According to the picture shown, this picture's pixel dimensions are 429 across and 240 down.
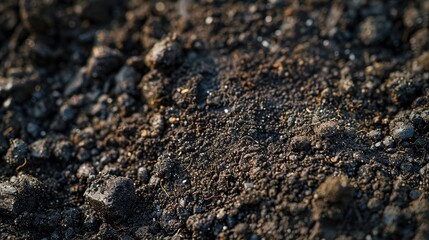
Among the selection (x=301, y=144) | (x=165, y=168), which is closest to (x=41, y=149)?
(x=165, y=168)

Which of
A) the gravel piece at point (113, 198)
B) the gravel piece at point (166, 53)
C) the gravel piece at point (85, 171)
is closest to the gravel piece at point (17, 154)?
the gravel piece at point (85, 171)

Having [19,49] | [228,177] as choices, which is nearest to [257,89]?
[228,177]

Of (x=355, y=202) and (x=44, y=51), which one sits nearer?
(x=355, y=202)

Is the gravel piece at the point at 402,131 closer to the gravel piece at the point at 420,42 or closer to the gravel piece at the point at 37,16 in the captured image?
the gravel piece at the point at 420,42

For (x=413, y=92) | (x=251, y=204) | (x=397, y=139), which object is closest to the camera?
(x=251, y=204)

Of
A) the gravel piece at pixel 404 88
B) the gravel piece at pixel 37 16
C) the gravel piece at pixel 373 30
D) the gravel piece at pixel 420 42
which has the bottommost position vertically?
the gravel piece at pixel 404 88

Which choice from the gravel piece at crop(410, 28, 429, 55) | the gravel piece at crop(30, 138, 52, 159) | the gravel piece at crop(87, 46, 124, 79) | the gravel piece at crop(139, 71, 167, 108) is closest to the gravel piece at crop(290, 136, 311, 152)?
the gravel piece at crop(139, 71, 167, 108)

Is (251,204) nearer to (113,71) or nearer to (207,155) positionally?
(207,155)
